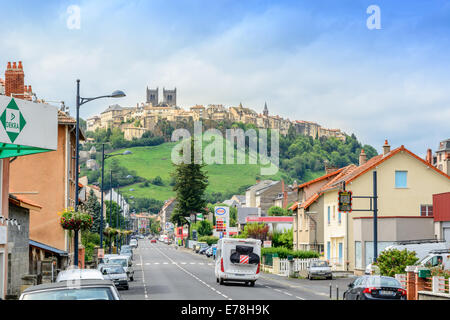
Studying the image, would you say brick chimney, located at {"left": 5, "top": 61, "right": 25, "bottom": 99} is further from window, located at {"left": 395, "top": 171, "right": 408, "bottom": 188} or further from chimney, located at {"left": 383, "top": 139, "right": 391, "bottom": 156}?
window, located at {"left": 395, "top": 171, "right": 408, "bottom": 188}

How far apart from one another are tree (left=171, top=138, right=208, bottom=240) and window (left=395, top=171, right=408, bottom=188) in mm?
66987

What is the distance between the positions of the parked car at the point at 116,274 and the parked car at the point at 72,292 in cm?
2413

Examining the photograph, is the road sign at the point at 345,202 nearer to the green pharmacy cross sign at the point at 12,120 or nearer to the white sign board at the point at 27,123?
the white sign board at the point at 27,123

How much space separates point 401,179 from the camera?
55281 millimetres

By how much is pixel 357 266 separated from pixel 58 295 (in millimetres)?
42663

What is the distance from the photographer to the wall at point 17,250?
86.1ft

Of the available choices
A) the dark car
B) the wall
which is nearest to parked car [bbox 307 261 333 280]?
the wall

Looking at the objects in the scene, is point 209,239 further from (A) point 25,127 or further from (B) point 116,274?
(A) point 25,127

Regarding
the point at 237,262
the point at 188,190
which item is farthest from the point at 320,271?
the point at 188,190

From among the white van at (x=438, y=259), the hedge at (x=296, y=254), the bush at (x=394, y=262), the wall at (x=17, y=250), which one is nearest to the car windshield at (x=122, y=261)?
the wall at (x=17, y=250)

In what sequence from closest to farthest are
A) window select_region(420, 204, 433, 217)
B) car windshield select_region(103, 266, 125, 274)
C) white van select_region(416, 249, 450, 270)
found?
white van select_region(416, 249, 450, 270)
car windshield select_region(103, 266, 125, 274)
window select_region(420, 204, 433, 217)

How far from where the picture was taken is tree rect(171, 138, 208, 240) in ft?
394
